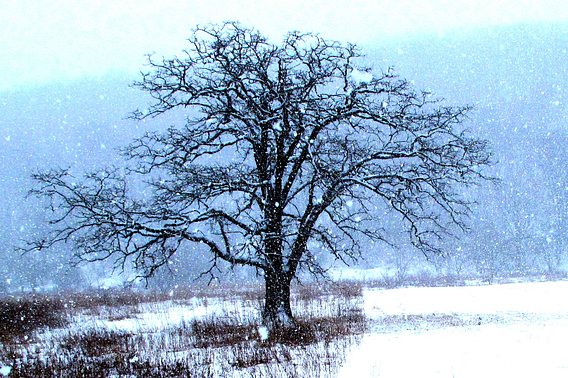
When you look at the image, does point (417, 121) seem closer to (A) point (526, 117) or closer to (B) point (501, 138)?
(B) point (501, 138)

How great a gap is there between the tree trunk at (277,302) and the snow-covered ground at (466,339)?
82.9 inches

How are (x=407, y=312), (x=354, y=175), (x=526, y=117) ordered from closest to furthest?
(x=354, y=175) < (x=407, y=312) < (x=526, y=117)

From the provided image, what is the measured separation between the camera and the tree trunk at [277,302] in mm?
10828

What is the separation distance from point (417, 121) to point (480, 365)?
665cm

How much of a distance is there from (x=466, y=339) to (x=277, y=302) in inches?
176

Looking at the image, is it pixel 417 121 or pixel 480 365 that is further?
pixel 417 121

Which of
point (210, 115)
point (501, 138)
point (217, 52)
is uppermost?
point (501, 138)

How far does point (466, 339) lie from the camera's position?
359 inches

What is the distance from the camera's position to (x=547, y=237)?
53.5 m

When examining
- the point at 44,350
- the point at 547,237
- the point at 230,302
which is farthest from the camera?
the point at 547,237

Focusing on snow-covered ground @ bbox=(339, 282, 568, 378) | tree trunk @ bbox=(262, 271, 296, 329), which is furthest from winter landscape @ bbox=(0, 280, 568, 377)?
tree trunk @ bbox=(262, 271, 296, 329)

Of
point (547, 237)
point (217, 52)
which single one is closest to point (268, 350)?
point (217, 52)

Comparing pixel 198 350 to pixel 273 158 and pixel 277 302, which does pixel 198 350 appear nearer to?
pixel 277 302

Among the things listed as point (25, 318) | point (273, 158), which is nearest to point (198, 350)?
point (273, 158)
